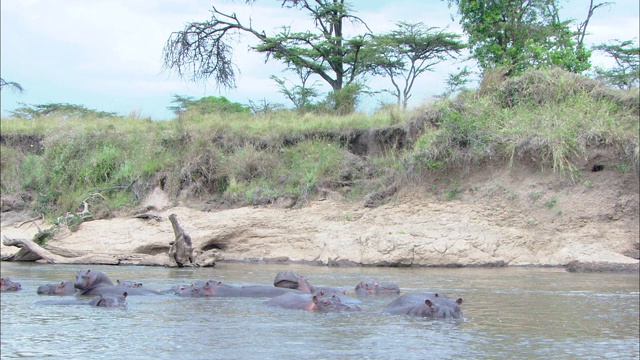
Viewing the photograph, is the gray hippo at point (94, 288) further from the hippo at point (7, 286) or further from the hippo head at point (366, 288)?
the hippo head at point (366, 288)

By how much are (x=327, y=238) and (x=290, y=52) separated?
14.2 m

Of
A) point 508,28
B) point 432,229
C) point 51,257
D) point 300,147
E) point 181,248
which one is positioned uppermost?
point 508,28

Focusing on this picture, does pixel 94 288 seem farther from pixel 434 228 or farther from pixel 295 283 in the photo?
pixel 434 228

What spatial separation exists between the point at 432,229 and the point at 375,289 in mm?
4681

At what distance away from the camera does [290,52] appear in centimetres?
2689

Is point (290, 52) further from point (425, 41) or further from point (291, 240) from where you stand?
point (291, 240)

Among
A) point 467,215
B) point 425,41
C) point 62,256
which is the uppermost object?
point 425,41

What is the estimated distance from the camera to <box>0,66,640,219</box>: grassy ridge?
597 inches

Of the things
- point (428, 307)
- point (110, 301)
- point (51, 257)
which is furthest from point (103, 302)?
point (51, 257)

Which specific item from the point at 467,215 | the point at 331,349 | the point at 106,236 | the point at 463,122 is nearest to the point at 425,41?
the point at 463,122

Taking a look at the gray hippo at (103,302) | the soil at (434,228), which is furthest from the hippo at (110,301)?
the soil at (434,228)

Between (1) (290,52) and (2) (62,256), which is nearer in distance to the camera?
(2) (62,256)

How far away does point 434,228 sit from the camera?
45.0 feet

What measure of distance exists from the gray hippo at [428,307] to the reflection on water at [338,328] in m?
0.20
